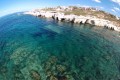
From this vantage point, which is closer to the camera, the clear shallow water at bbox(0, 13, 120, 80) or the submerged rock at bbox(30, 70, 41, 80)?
the submerged rock at bbox(30, 70, 41, 80)

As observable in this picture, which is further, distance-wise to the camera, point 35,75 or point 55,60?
point 55,60

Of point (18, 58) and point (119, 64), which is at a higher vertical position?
point (18, 58)

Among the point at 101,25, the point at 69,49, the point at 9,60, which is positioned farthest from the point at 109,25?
the point at 9,60

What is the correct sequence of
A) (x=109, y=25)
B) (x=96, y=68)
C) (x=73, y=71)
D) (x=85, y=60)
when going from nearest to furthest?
1. (x=73, y=71)
2. (x=96, y=68)
3. (x=85, y=60)
4. (x=109, y=25)

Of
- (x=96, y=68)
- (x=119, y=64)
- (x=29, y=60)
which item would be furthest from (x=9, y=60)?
(x=119, y=64)

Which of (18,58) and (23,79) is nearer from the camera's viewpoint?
(23,79)

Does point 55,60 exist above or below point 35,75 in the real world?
above

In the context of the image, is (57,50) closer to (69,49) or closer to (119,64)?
(69,49)

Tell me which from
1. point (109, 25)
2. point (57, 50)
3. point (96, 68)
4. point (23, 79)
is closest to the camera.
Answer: point (23, 79)

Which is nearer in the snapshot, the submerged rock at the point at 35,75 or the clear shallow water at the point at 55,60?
the submerged rock at the point at 35,75
